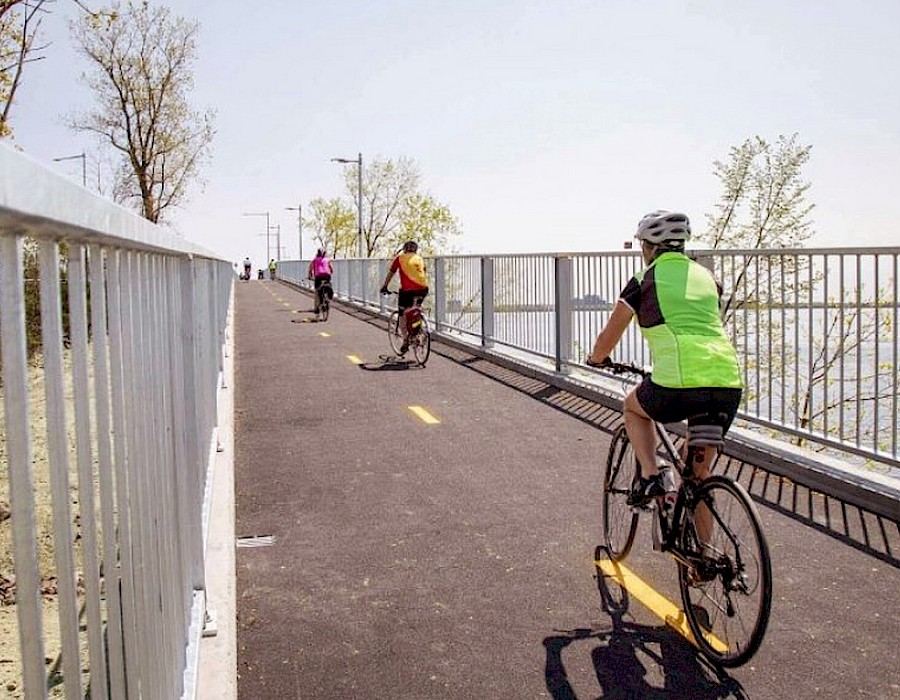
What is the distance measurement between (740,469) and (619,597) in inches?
117

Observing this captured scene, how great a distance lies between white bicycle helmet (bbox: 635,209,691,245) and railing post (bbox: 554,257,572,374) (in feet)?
24.7

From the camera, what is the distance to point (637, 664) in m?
4.27

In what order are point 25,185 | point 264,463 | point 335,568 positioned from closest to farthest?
point 25,185, point 335,568, point 264,463

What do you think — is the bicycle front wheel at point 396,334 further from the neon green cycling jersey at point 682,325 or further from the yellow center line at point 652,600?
the neon green cycling jersey at point 682,325

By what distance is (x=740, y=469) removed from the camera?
25.2 feet

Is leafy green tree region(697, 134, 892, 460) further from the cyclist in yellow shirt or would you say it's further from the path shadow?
the cyclist in yellow shirt

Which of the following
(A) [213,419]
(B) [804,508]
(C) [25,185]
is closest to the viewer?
(C) [25,185]

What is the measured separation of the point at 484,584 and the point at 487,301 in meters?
10.8

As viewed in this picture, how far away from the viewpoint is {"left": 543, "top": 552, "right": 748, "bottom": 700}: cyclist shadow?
13.1 ft

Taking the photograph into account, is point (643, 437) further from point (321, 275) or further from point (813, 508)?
point (321, 275)

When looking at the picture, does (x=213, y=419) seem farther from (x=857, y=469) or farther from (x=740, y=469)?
(x=857, y=469)

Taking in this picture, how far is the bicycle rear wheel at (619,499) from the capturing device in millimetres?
5293

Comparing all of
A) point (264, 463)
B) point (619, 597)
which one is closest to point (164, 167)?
point (264, 463)

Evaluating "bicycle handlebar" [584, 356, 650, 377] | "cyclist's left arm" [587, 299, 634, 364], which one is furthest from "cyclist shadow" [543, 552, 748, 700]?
"cyclist's left arm" [587, 299, 634, 364]
